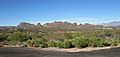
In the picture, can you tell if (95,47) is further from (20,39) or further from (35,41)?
(20,39)

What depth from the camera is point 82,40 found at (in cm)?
3700

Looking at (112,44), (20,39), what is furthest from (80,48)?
(20,39)

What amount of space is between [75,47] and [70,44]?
3.54ft

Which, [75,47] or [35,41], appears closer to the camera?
[75,47]

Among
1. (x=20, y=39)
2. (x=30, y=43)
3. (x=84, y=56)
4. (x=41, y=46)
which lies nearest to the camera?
(x=84, y=56)

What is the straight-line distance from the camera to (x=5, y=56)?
24.6 metres

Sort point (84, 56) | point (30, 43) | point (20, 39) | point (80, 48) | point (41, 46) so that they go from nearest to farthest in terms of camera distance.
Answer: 1. point (84, 56)
2. point (80, 48)
3. point (41, 46)
4. point (30, 43)
5. point (20, 39)

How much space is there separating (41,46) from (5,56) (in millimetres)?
14433

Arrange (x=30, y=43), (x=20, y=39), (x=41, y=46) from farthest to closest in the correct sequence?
(x=20, y=39), (x=30, y=43), (x=41, y=46)

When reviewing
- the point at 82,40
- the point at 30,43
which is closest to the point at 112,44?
the point at 82,40

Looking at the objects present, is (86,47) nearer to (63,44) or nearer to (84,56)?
(63,44)

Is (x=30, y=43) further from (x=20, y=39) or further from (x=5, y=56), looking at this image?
(x=5, y=56)

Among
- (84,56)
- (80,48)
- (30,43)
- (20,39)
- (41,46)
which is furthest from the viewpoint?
(20,39)

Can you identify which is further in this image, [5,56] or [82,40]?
[82,40]
